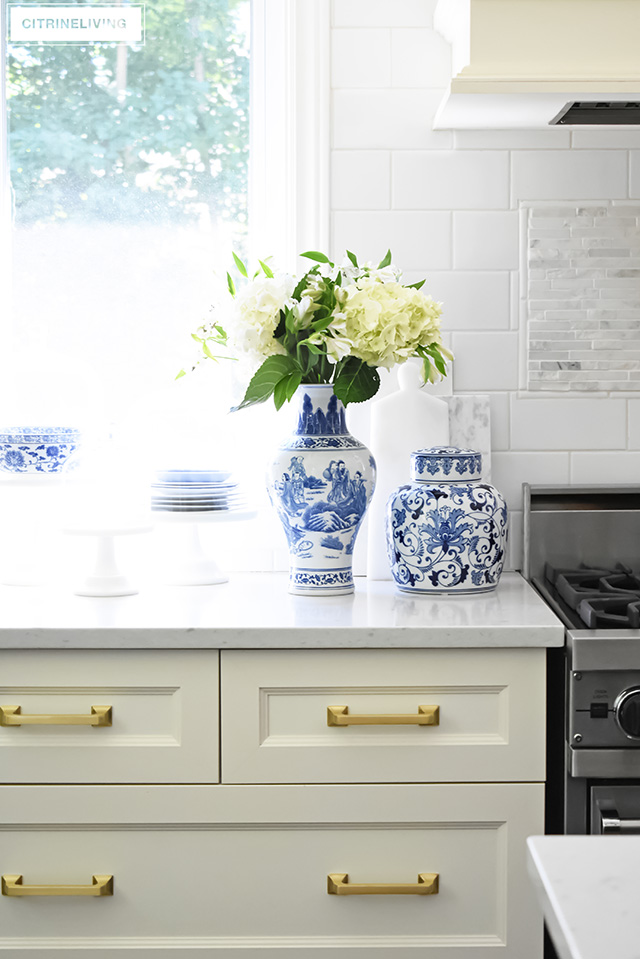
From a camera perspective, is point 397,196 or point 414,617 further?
point 397,196

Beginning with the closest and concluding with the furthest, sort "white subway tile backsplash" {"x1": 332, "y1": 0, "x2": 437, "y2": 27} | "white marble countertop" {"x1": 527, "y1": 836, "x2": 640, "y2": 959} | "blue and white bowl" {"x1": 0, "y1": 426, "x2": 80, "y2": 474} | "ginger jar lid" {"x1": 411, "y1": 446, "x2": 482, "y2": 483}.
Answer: "white marble countertop" {"x1": 527, "y1": 836, "x2": 640, "y2": 959} → "ginger jar lid" {"x1": 411, "y1": 446, "x2": 482, "y2": 483} → "blue and white bowl" {"x1": 0, "y1": 426, "x2": 80, "y2": 474} → "white subway tile backsplash" {"x1": 332, "y1": 0, "x2": 437, "y2": 27}

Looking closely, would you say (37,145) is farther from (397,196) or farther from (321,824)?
(321,824)

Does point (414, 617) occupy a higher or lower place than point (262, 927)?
higher

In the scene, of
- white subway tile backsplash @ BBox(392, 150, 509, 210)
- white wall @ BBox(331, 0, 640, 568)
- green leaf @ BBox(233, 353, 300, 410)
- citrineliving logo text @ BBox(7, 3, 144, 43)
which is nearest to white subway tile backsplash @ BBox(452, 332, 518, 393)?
white wall @ BBox(331, 0, 640, 568)

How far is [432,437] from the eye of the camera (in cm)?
204

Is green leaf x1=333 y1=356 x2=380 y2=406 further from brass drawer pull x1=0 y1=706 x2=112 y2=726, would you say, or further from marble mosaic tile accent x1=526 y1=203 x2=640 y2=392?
brass drawer pull x1=0 y1=706 x2=112 y2=726

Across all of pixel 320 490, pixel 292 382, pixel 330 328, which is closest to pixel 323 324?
pixel 330 328

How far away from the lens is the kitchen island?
1567mm

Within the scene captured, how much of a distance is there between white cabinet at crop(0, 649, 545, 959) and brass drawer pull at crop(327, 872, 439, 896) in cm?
1

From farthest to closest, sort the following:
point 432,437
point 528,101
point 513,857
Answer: point 432,437, point 528,101, point 513,857

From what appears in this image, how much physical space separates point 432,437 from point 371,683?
64cm

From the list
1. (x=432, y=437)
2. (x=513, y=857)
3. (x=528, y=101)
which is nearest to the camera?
(x=513, y=857)

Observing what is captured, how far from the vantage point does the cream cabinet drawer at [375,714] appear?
61.7 inches

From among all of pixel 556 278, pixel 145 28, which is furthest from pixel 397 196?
pixel 145 28
